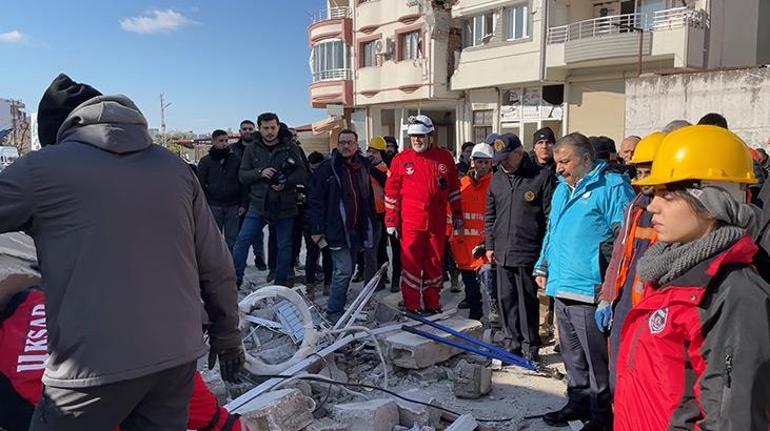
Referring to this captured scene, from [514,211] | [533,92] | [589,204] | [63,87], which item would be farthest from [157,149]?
[533,92]

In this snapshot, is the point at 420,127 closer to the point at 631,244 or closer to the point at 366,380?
the point at 366,380

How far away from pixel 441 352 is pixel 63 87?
360cm

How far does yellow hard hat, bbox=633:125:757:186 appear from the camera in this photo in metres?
1.85

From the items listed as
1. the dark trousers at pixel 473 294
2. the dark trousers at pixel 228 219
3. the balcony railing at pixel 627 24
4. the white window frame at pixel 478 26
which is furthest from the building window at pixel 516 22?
the dark trousers at pixel 473 294

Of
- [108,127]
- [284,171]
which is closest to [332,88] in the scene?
[284,171]

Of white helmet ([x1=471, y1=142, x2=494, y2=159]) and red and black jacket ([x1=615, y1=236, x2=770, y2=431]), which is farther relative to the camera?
white helmet ([x1=471, y1=142, x2=494, y2=159])

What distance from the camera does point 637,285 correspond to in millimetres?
2803

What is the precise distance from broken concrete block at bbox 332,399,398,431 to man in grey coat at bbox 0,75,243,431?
1517mm

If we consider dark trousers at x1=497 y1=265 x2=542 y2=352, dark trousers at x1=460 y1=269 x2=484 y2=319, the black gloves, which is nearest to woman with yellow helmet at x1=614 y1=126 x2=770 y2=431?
the black gloves

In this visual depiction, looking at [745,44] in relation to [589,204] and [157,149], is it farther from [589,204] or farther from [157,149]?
[157,149]

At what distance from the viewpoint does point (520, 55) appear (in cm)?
2019

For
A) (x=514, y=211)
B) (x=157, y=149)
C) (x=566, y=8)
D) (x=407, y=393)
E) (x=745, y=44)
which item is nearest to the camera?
(x=157, y=149)

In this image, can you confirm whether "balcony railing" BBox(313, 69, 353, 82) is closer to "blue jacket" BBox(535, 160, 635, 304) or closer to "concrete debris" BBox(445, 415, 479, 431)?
"blue jacket" BBox(535, 160, 635, 304)

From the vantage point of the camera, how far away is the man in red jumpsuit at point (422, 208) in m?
5.73
